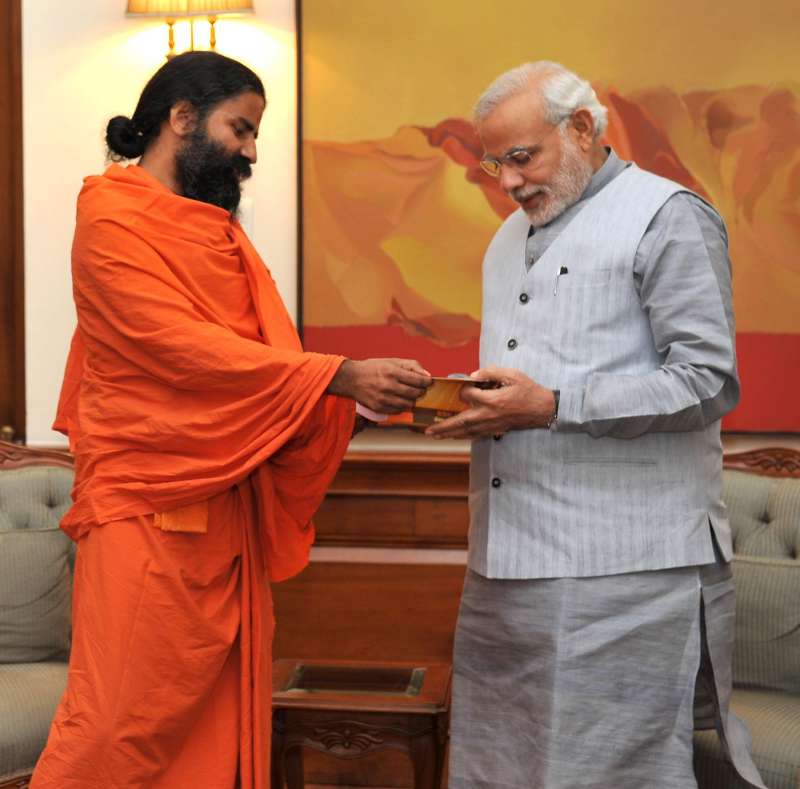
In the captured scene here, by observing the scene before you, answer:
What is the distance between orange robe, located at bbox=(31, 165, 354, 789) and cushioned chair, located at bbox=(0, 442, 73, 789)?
0.48 m

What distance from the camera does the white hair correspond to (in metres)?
2.12

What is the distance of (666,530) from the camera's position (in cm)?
203

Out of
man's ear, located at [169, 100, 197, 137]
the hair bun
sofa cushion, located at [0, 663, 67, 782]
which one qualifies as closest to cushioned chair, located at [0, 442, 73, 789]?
sofa cushion, located at [0, 663, 67, 782]

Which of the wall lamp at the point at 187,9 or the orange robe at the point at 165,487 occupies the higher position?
the wall lamp at the point at 187,9

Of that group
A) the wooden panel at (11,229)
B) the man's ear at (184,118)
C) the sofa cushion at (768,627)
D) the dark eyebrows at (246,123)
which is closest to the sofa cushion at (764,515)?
the sofa cushion at (768,627)

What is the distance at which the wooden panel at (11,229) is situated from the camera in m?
3.84

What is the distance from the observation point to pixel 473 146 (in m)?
3.69

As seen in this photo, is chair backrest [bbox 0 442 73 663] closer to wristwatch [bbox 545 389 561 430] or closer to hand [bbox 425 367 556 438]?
hand [bbox 425 367 556 438]

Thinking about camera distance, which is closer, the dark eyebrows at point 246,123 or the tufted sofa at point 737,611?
the dark eyebrows at point 246,123

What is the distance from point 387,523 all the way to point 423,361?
21.4 inches

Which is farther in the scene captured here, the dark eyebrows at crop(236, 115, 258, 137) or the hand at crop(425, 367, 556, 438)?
the dark eyebrows at crop(236, 115, 258, 137)

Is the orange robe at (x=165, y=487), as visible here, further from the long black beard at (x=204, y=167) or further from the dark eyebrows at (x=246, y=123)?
the dark eyebrows at (x=246, y=123)

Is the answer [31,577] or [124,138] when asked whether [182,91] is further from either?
[31,577]

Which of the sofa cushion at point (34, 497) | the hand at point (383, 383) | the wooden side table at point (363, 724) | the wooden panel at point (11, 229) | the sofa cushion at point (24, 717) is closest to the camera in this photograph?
the hand at point (383, 383)
